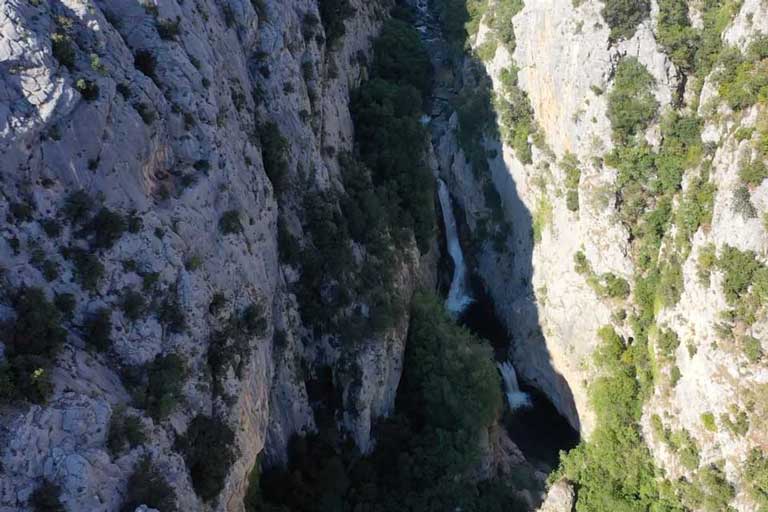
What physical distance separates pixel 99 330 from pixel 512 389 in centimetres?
3169

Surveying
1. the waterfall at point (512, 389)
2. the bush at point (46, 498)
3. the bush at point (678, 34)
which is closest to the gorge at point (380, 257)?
the bush at point (46, 498)

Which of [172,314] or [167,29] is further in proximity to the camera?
[167,29]

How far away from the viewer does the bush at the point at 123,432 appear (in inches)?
738

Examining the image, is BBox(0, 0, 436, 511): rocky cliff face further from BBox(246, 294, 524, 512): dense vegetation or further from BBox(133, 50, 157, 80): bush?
BBox(246, 294, 524, 512): dense vegetation

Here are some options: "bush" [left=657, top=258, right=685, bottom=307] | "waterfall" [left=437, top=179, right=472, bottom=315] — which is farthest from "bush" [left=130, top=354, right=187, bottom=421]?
"waterfall" [left=437, top=179, right=472, bottom=315]

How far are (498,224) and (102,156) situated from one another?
32.0 meters

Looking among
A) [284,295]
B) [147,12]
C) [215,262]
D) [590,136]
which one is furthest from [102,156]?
[590,136]

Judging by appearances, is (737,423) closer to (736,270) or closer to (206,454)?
(736,270)

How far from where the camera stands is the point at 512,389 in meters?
44.5

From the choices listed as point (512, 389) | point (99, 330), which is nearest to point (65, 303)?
point (99, 330)

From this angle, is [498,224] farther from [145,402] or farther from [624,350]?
[145,402]

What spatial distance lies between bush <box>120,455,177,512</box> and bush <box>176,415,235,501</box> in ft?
5.93

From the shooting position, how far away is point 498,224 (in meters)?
47.3

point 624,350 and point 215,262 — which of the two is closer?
point 215,262
